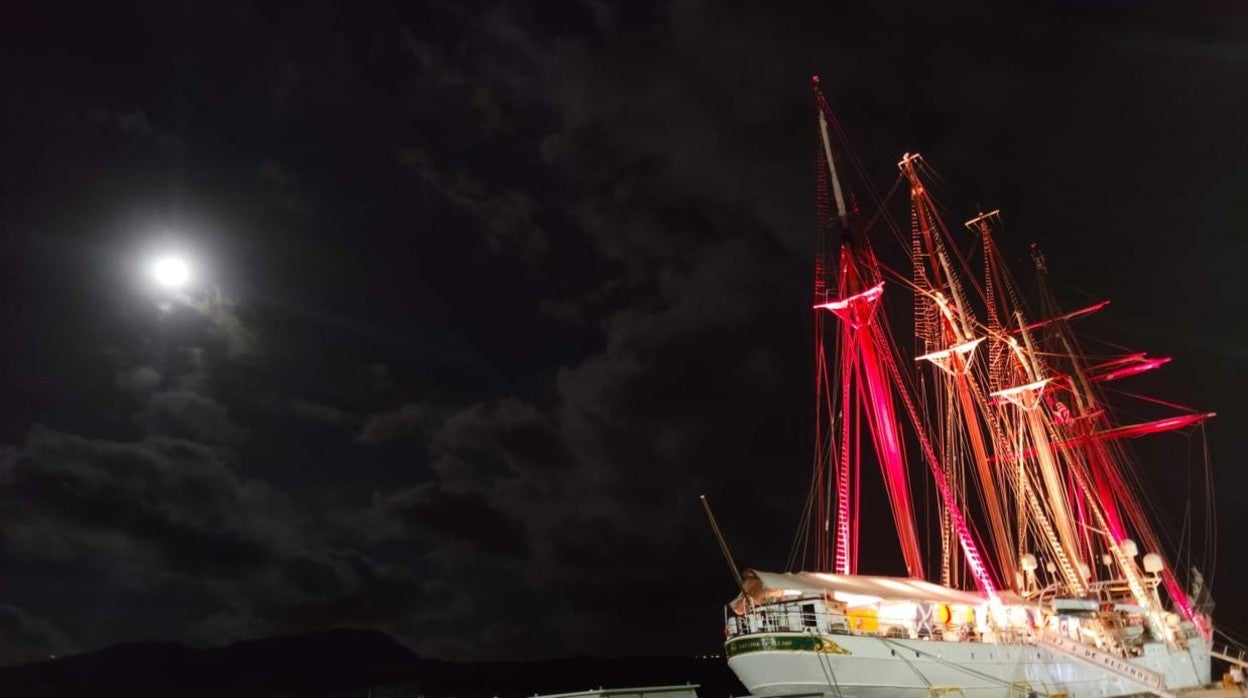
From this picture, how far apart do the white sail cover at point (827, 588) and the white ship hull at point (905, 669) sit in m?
2.32

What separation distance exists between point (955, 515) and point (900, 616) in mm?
14602

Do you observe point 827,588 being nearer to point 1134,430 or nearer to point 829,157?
point 829,157

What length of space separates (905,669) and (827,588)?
4.73 metres

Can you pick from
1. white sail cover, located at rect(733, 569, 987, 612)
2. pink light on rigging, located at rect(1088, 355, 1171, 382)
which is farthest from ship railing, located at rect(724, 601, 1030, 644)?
pink light on rigging, located at rect(1088, 355, 1171, 382)

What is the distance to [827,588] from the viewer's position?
34062 millimetres

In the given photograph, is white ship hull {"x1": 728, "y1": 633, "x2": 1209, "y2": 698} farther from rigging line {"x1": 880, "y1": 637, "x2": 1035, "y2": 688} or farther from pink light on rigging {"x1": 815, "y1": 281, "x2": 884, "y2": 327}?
pink light on rigging {"x1": 815, "y1": 281, "x2": 884, "y2": 327}

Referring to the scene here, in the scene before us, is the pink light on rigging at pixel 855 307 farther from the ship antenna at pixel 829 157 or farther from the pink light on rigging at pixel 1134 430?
the pink light on rigging at pixel 1134 430

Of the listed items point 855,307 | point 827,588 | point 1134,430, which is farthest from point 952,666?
point 1134,430

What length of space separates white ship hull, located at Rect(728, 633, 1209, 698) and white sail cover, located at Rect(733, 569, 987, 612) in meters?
2.32

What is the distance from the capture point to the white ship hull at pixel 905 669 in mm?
31703

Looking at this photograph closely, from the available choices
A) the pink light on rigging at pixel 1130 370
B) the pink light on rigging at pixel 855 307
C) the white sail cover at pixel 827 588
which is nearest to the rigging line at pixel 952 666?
the white sail cover at pixel 827 588

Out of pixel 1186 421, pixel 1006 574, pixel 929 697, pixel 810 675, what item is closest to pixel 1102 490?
pixel 1186 421

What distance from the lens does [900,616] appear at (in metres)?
37.5

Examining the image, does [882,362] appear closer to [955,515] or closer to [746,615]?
[955,515]
